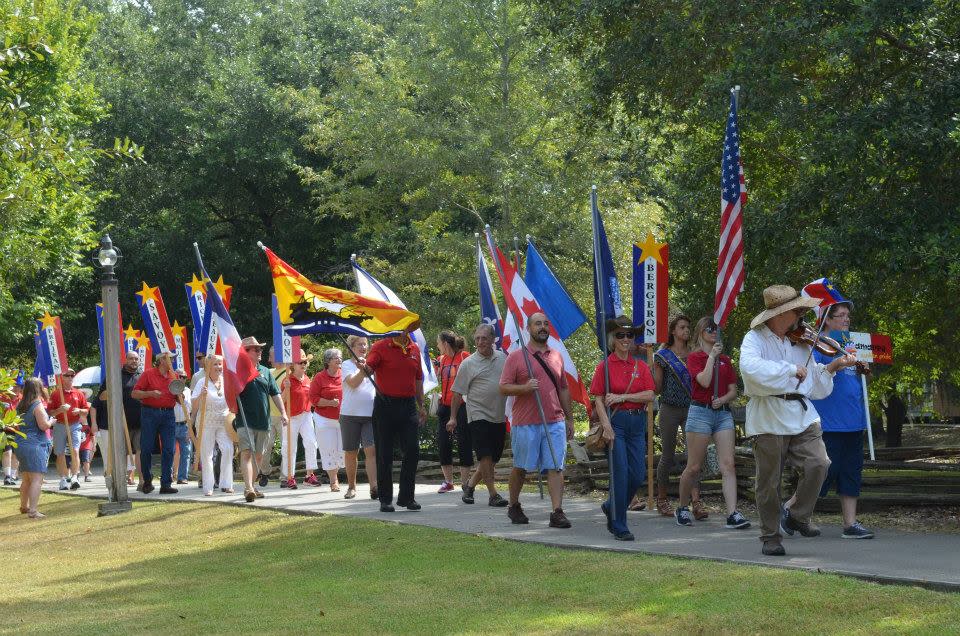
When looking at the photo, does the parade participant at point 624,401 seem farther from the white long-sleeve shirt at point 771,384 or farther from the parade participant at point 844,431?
the white long-sleeve shirt at point 771,384

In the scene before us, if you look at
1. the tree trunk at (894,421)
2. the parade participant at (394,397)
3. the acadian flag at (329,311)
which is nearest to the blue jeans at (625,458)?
the parade participant at (394,397)

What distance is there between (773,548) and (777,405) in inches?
41.4

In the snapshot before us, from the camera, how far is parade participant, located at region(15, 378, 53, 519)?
1577 centimetres

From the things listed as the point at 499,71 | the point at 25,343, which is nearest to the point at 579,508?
the point at 499,71

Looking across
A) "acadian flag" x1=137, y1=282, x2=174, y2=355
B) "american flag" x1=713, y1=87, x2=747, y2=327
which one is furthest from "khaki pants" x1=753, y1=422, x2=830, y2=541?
"acadian flag" x1=137, y1=282, x2=174, y2=355

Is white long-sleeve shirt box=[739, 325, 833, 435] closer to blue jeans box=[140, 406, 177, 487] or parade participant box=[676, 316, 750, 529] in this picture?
parade participant box=[676, 316, 750, 529]

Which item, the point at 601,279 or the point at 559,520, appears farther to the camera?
the point at 559,520

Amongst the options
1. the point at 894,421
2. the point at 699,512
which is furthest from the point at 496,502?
the point at 894,421

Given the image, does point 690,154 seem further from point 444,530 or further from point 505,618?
point 505,618

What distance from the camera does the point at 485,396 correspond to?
526 inches

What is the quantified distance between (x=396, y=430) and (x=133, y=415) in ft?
21.5

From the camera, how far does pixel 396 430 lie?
1358 cm

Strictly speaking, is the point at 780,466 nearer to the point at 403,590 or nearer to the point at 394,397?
the point at 403,590

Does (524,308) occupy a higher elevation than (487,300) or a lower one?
lower
